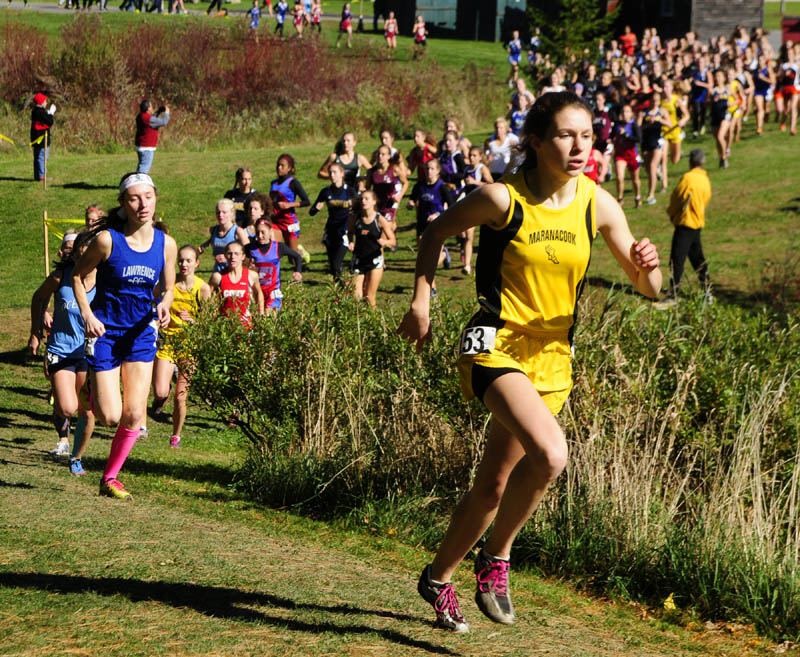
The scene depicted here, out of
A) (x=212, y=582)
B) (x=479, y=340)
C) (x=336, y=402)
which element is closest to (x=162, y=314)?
(x=336, y=402)

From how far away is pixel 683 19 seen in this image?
46.1m

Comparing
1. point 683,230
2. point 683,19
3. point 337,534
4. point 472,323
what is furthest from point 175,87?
point 472,323

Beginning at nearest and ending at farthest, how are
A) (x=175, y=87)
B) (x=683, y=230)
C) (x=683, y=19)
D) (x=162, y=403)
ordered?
(x=162, y=403), (x=683, y=230), (x=175, y=87), (x=683, y=19)

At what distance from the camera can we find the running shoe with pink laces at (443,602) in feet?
15.7

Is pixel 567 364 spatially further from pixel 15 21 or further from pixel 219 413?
pixel 15 21

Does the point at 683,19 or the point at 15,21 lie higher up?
the point at 683,19

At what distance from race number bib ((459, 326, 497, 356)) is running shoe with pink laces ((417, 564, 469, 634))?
3.51ft

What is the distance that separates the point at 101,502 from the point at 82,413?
1.15 metres

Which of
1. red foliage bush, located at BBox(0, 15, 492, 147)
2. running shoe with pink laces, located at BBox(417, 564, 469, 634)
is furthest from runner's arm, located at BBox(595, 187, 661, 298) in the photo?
red foliage bush, located at BBox(0, 15, 492, 147)

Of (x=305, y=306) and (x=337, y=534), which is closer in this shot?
(x=337, y=534)

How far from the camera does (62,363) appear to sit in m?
8.96

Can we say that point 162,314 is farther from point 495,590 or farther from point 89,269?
point 495,590

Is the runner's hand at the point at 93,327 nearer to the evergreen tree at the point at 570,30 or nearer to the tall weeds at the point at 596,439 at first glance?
the tall weeds at the point at 596,439

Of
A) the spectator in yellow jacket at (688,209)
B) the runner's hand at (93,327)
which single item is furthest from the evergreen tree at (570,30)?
the runner's hand at (93,327)
